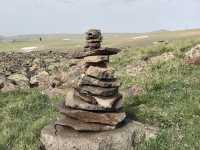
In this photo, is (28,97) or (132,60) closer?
(28,97)

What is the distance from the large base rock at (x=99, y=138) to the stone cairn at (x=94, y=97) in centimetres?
34

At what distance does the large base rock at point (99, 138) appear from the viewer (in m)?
17.2

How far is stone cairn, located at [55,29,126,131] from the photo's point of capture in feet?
59.3

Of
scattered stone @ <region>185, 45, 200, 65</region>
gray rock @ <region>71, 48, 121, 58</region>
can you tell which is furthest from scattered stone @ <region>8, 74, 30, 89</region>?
gray rock @ <region>71, 48, 121, 58</region>

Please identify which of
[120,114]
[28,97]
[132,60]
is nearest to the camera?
[120,114]

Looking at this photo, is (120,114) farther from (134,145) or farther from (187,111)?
(187,111)

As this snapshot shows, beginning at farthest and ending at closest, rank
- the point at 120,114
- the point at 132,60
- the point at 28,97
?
the point at 132,60 < the point at 28,97 < the point at 120,114

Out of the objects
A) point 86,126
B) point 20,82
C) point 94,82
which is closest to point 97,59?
point 94,82

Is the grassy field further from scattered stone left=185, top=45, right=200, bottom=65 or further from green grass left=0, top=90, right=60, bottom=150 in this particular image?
scattered stone left=185, top=45, right=200, bottom=65

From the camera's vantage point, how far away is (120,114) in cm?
1836

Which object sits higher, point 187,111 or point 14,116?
point 187,111

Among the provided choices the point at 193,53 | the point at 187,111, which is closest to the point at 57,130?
the point at 187,111

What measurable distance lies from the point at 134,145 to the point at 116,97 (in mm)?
2204

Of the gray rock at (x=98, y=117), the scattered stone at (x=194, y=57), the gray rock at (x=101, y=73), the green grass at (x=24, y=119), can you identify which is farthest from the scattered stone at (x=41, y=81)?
the gray rock at (x=98, y=117)
